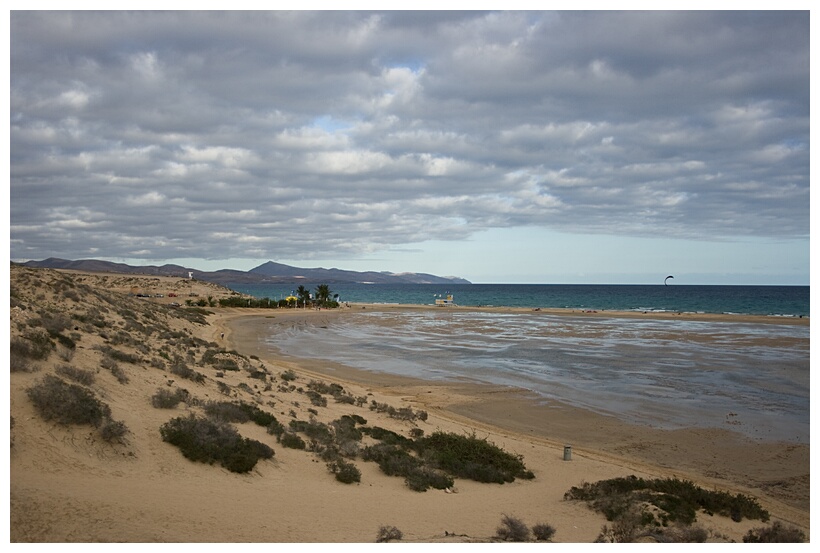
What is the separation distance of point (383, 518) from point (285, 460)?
356 centimetres

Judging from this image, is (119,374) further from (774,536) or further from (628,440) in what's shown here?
(774,536)

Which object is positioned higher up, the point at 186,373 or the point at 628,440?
the point at 186,373

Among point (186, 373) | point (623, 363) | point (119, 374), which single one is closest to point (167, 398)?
point (119, 374)

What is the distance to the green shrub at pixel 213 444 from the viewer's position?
36.1ft

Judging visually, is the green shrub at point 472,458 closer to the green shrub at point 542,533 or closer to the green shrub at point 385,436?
the green shrub at point 385,436

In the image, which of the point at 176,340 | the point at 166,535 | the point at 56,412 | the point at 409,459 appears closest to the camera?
the point at 166,535

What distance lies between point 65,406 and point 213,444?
2.69 meters

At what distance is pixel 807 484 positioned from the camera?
43.6ft

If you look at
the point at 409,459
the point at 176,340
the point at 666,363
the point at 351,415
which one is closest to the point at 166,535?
the point at 409,459

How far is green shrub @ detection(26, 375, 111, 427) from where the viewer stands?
10750 millimetres

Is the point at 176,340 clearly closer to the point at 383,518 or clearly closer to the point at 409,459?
the point at 409,459

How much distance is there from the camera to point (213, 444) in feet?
37.2

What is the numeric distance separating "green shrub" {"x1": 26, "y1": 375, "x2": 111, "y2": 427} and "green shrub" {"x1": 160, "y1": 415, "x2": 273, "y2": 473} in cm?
127

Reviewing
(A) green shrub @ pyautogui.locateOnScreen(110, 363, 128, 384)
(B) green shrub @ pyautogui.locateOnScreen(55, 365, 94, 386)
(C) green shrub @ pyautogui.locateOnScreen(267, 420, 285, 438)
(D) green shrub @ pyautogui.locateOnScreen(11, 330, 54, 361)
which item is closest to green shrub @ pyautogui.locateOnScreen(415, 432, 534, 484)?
(C) green shrub @ pyautogui.locateOnScreen(267, 420, 285, 438)
